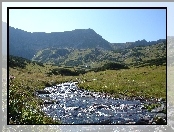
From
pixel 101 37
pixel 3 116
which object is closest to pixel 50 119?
pixel 3 116

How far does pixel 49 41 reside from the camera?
444 inches

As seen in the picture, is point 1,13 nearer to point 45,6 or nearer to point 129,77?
point 45,6

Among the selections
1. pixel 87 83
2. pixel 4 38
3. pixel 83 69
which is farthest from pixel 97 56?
pixel 4 38

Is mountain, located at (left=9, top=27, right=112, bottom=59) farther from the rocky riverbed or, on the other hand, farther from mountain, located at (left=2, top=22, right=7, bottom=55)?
the rocky riverbed

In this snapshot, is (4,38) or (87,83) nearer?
(4,38)

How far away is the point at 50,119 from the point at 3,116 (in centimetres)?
72

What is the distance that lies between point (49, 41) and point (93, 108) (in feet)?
4.05

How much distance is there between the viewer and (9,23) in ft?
36.6

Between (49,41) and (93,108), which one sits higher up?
(49,41)

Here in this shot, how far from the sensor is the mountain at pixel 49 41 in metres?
11.1

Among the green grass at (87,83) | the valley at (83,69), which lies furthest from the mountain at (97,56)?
the green grass at (87,83)

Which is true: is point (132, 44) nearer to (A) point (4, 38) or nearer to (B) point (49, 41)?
(B) point (49, 41)

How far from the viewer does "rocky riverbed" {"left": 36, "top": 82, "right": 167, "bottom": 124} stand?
11.2m

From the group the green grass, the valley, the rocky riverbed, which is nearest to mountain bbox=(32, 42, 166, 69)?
the valley
